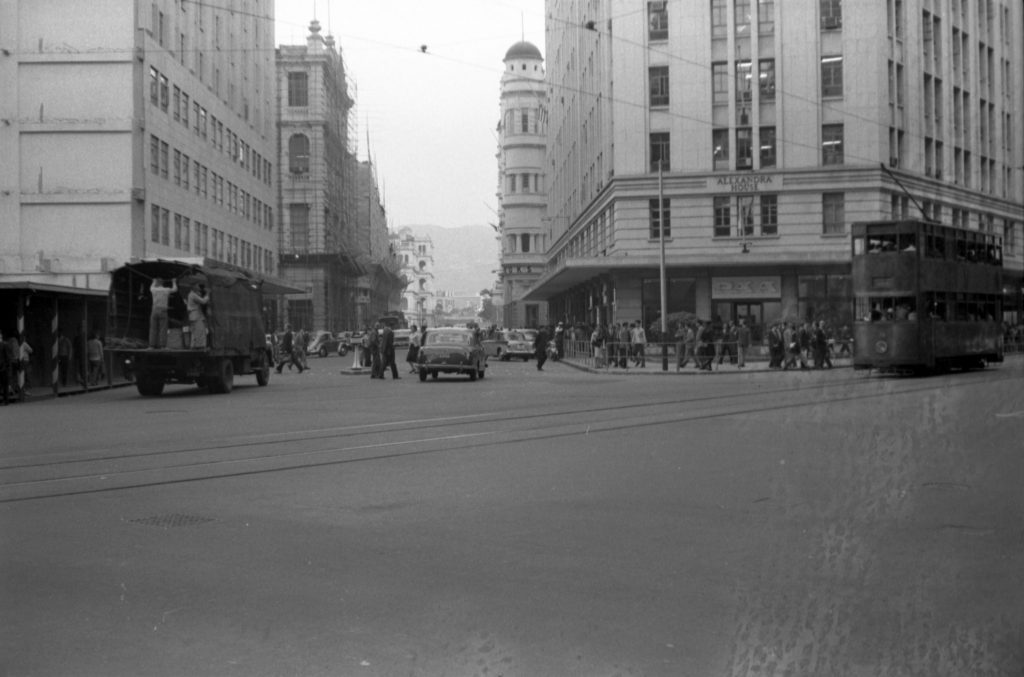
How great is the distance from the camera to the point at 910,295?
29.2 metres

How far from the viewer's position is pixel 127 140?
44.8m

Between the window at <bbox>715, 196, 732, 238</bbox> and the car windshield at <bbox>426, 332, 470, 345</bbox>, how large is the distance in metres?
20.1

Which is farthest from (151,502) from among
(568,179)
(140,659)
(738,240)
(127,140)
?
(568,179)

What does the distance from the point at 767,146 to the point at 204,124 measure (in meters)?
28.6

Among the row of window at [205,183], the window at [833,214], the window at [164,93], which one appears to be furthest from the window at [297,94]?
the window at [833,214]

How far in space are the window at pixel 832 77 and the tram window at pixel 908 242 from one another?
2154 cm

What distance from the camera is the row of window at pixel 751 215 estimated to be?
159 feet

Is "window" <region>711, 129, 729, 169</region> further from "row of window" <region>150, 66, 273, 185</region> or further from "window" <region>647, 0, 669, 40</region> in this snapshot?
"row of window" <region>150, 66, 273, 185</region>

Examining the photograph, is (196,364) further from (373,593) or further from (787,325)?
(787,325)

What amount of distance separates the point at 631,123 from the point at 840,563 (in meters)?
44.7

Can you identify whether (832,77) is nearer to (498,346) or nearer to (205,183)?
(498,346)

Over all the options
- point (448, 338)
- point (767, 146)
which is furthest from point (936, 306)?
point (767, 146)

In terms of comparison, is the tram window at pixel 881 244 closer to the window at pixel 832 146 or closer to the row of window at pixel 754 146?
the row of window at pixel 754 146

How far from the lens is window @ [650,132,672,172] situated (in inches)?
1954
